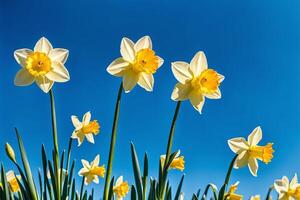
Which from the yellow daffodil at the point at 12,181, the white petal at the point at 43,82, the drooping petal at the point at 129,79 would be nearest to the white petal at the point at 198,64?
the drooping petal at the point at 129,79

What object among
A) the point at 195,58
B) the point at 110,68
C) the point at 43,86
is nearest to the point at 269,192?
the point at 195,58

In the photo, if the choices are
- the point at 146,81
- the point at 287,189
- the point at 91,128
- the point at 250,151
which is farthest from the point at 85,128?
the point at 287,189

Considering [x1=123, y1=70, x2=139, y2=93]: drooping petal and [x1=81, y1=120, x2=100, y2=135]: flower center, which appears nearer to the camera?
[x1=123, y1=70, x2=139, y2=93]: drooping petal

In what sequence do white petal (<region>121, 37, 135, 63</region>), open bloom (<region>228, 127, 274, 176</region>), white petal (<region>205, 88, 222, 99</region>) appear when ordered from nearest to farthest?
1. white petal (<region>121, 37, 135, 63</region>)
2. white petal (<region>205, 88, 222, 99</region>)
3. open bloom (<region>228, 127, 274, 176</region>)

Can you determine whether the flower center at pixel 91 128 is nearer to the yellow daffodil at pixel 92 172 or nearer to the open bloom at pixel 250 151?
the yellow daffodil at pixel 92 172

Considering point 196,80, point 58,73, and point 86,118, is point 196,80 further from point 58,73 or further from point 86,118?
point 86,118

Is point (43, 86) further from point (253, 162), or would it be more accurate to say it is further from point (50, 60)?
point (253, 162)

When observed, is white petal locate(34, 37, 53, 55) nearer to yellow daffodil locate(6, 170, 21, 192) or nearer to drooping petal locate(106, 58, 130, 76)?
drooping petal locate(106, 58, 130, 76)

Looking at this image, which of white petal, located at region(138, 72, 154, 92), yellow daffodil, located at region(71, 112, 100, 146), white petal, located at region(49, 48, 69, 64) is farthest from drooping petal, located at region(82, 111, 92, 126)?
white petal, located at region(138, 72, 154, 92)
